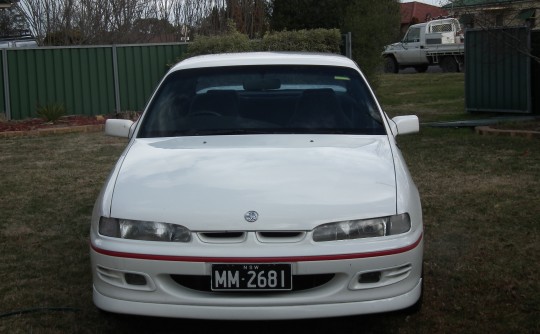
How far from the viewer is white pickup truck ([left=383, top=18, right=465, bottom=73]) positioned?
30281 millimetres

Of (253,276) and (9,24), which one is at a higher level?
(9,24)

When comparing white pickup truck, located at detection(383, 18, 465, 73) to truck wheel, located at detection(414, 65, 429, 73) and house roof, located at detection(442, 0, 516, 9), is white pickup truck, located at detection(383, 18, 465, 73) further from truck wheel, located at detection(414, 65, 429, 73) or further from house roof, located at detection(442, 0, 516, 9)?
house roof, located at detection(442, 0, 516, 9)

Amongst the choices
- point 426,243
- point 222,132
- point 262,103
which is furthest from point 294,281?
point 426,243

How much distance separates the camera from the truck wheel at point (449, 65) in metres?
30.2

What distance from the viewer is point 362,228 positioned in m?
3.89

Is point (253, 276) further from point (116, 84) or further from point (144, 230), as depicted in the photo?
point (116, 84)

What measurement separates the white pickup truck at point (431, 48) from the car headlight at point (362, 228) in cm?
2677

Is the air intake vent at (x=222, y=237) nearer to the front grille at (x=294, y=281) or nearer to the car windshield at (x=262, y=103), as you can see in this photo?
the front grille at (x=294, y=281)

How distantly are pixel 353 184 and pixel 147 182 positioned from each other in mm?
1072

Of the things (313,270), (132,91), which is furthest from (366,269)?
(132,91)

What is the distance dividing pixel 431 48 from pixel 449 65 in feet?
3.18

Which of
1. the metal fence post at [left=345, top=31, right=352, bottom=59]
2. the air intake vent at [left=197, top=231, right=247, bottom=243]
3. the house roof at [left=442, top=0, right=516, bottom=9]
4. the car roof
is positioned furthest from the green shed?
the air intake vent at [left=197, top=231, right=247, bottom=243]

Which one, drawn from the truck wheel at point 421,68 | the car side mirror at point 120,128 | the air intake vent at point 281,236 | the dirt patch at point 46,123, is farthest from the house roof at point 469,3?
the truck wheel at point 421,68

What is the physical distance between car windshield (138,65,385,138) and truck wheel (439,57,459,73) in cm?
2557
